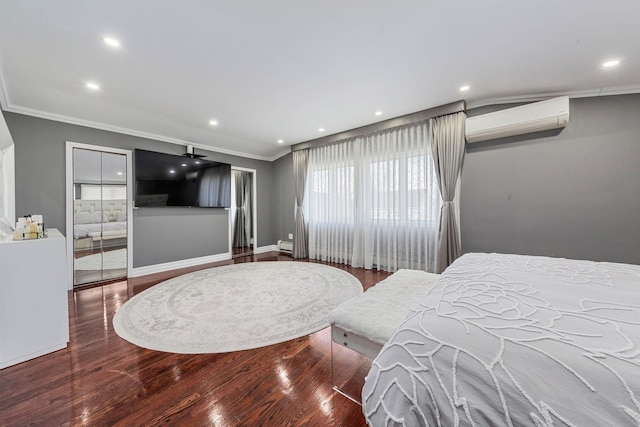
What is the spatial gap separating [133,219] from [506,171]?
5568 mm

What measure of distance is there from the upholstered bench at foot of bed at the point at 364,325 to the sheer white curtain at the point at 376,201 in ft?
6.06

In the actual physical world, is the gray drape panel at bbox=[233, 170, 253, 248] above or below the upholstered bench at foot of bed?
above

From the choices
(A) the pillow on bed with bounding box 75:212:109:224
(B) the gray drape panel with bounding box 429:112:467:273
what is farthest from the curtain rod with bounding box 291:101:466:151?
(A) the pillow on bed with bounding box 75:212:109:224

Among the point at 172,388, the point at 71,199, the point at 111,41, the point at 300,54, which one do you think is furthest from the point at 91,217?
the point at 300,54

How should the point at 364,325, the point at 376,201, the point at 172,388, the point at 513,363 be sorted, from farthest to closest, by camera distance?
1. the point at 376,201
2. the point at 172,388
3. the point at 364,325
4. the point at 513,363

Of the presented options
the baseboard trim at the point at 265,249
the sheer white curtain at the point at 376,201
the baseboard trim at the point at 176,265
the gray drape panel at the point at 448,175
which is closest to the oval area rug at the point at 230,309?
the baseboard trim at the point at 176,265

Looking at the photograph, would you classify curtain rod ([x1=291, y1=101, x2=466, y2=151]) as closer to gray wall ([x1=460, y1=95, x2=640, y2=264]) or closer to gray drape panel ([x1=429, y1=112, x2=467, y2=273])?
gray drape panel ([x1=429, y1=112, x2=467, y2=273])

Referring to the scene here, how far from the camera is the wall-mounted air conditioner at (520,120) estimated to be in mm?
2479

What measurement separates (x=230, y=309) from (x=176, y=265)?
2.38 m

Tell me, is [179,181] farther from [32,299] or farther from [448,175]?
[448,175]

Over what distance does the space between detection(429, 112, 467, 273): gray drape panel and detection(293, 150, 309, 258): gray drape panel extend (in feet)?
8.68

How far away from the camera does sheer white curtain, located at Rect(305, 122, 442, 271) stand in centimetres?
344

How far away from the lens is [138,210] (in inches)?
148

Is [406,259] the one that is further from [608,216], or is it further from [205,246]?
[205,246]
